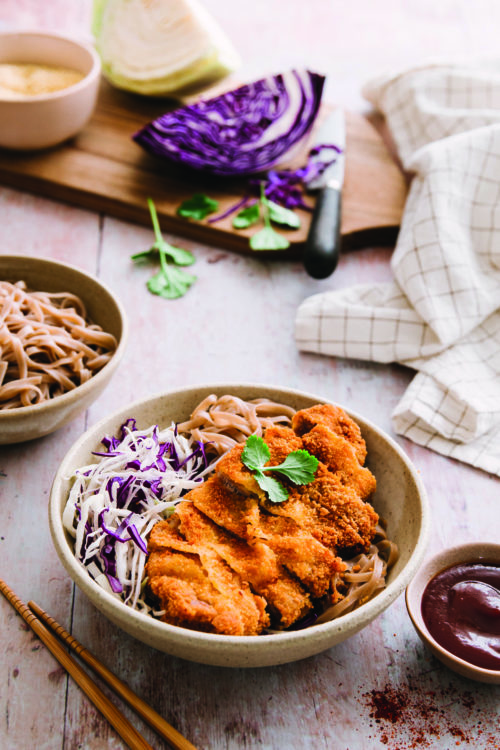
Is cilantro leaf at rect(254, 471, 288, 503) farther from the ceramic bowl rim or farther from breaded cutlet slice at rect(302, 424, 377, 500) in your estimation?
the ceramic bowl rim

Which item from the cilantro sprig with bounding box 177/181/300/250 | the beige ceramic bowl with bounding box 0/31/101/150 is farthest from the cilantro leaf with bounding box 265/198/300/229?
the beige ceramic bowl with bounding box 0/31/101/150

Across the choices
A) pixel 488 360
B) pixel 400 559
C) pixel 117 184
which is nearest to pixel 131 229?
pixel 117 184

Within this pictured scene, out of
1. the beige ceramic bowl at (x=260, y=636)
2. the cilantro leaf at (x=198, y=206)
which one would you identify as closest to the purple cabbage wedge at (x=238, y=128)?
the cilantro leaf at (x=198, y=206)

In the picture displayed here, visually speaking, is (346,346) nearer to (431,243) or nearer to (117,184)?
(431,243)

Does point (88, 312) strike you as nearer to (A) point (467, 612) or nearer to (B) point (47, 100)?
(B) point (47, 100)

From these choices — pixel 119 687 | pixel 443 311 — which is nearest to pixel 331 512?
pixel 119 687

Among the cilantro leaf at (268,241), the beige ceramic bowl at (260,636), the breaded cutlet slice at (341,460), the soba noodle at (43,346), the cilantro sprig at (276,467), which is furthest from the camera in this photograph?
the cilantro leaf at (268,241)

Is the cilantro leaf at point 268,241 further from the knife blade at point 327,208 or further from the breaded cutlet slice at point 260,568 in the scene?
the breaded cutlet slice at point 260,568
